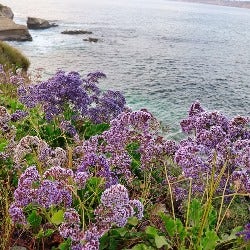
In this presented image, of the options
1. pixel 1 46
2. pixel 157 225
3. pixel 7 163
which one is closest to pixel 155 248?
pixel 157 225

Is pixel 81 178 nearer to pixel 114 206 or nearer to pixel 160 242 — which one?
pixel 114 206

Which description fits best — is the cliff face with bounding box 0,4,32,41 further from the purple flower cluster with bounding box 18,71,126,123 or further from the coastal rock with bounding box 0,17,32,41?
the purple flower cluster with bounding box 18,71,126,123

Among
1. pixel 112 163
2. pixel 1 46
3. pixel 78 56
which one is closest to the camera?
pixel 112 163

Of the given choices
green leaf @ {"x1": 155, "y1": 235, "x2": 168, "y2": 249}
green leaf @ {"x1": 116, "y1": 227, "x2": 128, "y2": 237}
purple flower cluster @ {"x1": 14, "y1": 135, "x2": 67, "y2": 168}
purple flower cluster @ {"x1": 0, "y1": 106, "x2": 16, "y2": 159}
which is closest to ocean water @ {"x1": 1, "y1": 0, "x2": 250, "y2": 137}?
purple flower cluster @ {"x1": 0, "y1": 106, "x2": 16, "y2": 159}

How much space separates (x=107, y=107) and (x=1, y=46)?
60.3 feet

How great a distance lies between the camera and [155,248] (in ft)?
17.5

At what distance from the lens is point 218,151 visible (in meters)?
5.07

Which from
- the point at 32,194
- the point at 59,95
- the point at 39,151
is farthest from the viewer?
the point at 59,95

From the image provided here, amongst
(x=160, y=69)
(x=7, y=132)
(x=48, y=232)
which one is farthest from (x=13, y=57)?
(x=48, y=232)

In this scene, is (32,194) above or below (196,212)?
above

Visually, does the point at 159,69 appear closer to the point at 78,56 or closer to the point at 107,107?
the point at 78,56

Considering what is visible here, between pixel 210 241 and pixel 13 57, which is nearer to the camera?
pixel 210 241

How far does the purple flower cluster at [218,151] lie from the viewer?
16.3 feet

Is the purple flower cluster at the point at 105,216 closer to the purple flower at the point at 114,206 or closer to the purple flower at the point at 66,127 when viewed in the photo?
the purple flower at the point at 114,206
